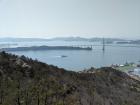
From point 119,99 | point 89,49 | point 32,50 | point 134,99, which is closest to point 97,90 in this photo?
point 119,99

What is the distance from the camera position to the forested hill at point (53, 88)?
10.4 metres

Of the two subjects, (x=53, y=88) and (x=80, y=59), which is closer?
(x=53, y=88)

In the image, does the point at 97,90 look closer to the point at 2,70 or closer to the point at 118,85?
the point at 118,85

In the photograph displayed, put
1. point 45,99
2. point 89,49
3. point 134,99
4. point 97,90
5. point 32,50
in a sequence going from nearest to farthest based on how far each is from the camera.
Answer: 1. point 45,99
2. point 97,90
3. point 134,99
4. point 32,50
5. point 89,49

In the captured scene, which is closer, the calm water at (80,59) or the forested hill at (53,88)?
the forested hill at (53,88)

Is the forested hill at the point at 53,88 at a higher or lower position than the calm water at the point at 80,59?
higher

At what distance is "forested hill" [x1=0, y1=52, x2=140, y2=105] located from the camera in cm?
1041

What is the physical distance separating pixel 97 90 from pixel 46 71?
3.50 metres

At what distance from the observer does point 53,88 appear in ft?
43.7

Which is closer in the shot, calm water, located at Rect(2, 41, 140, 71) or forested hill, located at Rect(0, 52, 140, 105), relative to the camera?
forested hill, located at Rect(0, 52, 140, 105)

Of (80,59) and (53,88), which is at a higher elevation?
(53,88)

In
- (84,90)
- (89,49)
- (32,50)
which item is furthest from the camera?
(89,49)

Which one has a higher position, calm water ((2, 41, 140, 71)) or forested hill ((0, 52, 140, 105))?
forested hill ((0, 52, 140, 105))

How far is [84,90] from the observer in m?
16.2
